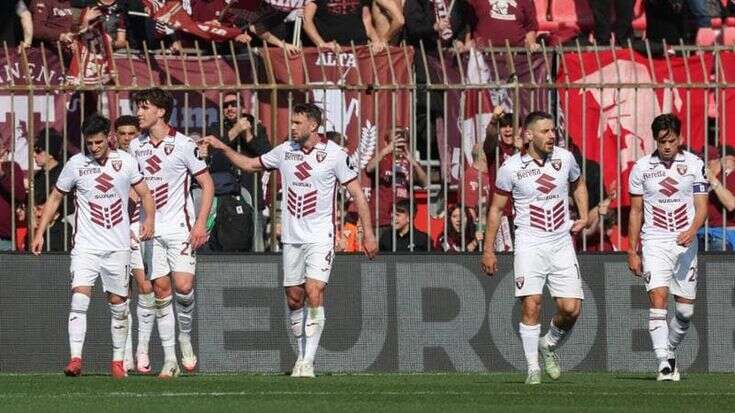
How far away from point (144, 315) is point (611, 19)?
7.18 m

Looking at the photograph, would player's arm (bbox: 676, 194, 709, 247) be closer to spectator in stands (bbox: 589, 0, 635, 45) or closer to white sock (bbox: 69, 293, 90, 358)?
white sock (bbox: 69, 293, 90, 358)

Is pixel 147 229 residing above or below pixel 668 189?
below

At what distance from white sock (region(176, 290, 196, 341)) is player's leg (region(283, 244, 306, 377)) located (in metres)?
0.81

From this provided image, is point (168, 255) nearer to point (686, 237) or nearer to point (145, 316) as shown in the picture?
point (145, 316)

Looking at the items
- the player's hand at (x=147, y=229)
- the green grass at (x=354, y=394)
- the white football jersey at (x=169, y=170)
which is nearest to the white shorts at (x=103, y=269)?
the player's hand at (x=147, y=229)

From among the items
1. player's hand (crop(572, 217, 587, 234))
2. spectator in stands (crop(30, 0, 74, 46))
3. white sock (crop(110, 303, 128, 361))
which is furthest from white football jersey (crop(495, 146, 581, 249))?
spectator in stands (crop(30, 0, 74, 46))

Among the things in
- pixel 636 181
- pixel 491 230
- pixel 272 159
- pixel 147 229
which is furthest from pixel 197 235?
pixel 636 181

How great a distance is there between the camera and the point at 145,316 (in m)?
16.5

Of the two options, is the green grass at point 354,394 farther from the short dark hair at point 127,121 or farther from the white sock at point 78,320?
the short dark hair at point 127,121

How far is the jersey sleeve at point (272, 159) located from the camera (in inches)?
646

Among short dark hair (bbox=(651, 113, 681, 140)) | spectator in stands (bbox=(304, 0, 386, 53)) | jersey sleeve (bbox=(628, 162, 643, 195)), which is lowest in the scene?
jersey sleeve (bbox=(628, 162, 643, 195))

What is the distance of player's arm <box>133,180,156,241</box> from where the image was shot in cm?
1585

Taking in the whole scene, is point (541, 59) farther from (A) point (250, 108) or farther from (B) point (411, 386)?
(B) point (411, 386)

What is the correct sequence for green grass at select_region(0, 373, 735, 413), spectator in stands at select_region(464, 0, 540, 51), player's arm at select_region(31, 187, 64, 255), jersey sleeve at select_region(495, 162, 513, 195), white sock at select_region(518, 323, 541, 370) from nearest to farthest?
1. green grass at select_region(0, 373, 735, 413)
2. white sock at select_region(518, 323, 541, 370)
3. jersey sleeve at select_region(495, 162, 513, 195)
4. player's arm at select_region(31, 187, 64, 255)
5. spectator in stands at select_region(464, 0, 540, 51)
